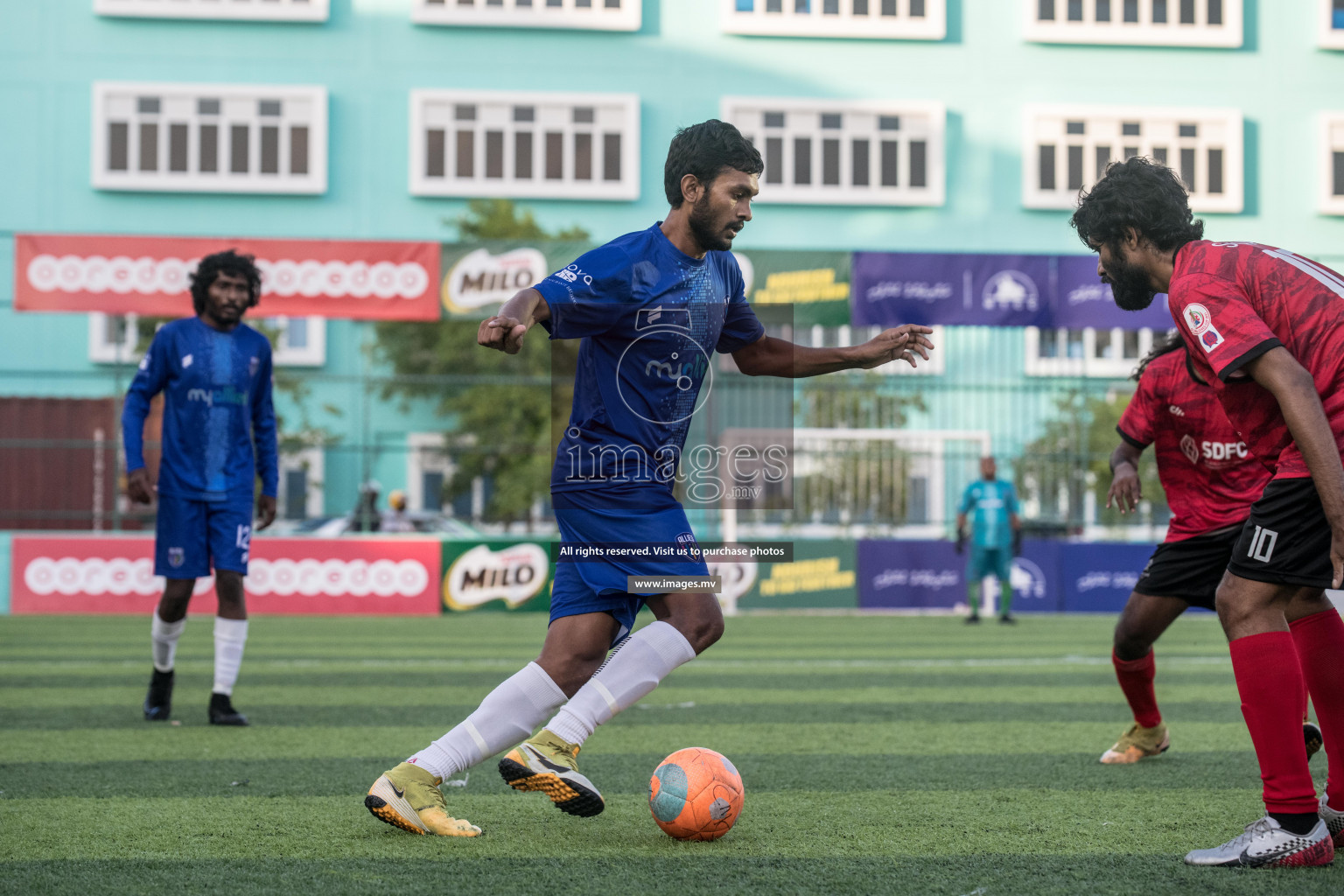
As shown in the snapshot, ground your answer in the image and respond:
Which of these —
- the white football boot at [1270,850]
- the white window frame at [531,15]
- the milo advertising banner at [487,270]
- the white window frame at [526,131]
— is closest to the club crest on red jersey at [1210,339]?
the white football boot at [1270,850]

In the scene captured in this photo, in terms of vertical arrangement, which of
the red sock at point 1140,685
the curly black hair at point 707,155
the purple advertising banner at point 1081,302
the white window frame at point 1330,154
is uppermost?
the white window frame at point 1330,154

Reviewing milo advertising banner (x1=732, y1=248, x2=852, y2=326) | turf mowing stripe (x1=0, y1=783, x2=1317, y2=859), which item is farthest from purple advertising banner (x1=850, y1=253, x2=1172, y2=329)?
turf mowing stripe (x1=0, y1=783, x2=1317, y2=859)

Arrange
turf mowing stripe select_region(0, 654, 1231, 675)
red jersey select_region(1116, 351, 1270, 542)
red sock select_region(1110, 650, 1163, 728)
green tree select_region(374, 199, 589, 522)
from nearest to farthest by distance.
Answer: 1. red jersey select_region(1116, 351, 1270, 542)
2. red sock select_region(1110, 650, 1163, 728)
3. turf mowing stripe select_region(0, 654, 1231, 675)
4. green tree select_region(374, 199, 589, 522)

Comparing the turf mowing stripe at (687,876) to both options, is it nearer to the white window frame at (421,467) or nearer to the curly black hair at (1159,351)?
the curly black hair at (1159,351)

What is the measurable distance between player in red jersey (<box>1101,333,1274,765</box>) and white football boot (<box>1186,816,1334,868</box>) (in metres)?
1.64

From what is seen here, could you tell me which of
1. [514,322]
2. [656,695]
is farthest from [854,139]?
[514,322]

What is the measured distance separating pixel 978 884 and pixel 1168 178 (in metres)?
2.10

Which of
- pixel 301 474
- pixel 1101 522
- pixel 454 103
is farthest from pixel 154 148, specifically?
pixel 1101 522

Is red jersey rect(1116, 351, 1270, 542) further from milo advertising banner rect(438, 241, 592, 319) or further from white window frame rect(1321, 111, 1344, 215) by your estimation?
white window frame rect(1321, 111, 1344, 215)

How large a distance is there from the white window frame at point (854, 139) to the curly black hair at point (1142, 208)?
77.1ft

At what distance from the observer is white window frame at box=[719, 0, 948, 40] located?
26969 mm

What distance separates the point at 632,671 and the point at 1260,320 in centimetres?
199

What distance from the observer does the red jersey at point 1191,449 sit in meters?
5.30

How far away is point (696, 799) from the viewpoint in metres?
3.95
